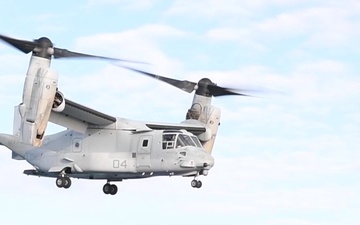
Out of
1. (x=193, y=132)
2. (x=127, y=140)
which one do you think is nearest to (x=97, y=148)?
(x=127, y=140)

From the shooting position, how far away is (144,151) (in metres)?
44.5

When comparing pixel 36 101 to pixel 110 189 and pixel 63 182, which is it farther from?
pixel 110 189

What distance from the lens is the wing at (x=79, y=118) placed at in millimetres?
45250

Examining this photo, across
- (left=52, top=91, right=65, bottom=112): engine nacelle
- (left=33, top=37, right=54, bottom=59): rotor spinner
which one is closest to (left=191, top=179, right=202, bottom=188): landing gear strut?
(left=52, top=91, right=65, bottom=112): engine nacelle

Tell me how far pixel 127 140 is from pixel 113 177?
1960 mm

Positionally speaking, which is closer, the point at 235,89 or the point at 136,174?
the point at 136,174

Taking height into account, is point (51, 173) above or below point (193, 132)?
below

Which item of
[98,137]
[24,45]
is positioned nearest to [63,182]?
[98,137]

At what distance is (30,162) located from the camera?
153 feet

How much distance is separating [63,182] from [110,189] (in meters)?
3.62

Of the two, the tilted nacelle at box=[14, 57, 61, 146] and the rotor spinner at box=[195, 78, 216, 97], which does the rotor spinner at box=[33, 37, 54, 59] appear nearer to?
the tilted nacelle at box=[14, 57, 61, 146]

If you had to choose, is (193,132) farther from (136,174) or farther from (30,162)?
(30,162)

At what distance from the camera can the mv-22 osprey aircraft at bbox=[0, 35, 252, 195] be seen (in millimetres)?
41031

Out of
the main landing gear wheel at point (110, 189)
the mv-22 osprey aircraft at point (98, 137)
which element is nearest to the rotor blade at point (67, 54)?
the mv-22 osprey aircraft at point (98, 137)
